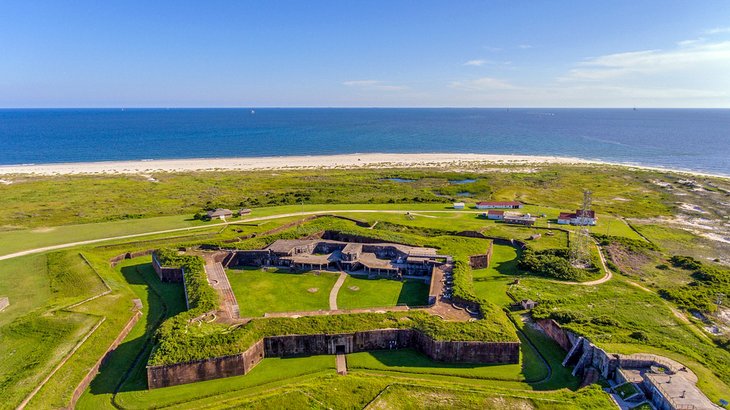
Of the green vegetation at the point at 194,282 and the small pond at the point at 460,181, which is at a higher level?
the green vegetation at the point at 194,282

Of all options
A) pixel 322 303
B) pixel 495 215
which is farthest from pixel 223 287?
pixel 495 215

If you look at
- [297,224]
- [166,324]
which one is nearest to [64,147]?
[297,224]

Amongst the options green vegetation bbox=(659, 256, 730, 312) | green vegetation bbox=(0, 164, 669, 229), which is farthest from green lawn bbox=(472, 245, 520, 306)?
green vegetation bbox=(0, 164, 669, 229)

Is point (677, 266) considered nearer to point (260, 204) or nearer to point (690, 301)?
point (690, 301)

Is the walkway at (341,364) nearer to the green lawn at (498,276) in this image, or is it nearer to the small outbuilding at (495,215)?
the green lawn at (498,276)

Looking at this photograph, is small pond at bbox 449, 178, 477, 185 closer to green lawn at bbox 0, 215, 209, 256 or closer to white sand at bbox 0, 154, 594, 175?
white sand at bbox 0, 154, 594, 175

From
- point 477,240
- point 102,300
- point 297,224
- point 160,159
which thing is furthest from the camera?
point 160,159

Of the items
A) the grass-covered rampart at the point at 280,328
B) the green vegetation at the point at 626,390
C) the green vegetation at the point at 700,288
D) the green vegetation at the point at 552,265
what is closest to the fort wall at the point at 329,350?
the grass-covered rampart at the point at 280,328

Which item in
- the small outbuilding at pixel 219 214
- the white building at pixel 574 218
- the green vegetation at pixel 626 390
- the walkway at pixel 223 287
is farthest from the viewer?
the small outbuilding at pixel 219 214
